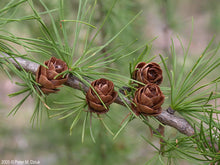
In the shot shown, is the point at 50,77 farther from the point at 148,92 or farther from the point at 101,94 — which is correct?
the point at 148,92

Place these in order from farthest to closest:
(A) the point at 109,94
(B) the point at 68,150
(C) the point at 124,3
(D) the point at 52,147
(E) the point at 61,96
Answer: (D) the point at 52,147
(B) the point at 68,150
(C) the point at 124,3
(E) the point at 61,96
(A) the point at 109,94

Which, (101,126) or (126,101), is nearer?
(126,101)

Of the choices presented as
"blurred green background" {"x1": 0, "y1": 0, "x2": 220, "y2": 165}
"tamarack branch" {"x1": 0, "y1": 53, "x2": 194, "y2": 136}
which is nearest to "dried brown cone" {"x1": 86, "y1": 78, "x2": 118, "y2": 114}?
"tamarack branch" {"x1": 0, "y1": 53, "x2": 194, "y2": 136}

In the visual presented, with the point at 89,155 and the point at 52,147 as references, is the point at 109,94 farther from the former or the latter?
the point at 52,147

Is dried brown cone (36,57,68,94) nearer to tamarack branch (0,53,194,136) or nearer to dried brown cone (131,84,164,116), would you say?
tamarack branch (0,53,194,136)

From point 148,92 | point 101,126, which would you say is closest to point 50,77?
point 148,92

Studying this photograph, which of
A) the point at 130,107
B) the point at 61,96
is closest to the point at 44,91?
the point at 130,107

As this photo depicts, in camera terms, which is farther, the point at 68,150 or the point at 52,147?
the point at 52,147
